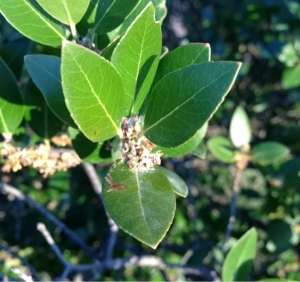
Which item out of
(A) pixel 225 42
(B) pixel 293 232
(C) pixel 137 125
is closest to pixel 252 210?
(B) pixel 293 232

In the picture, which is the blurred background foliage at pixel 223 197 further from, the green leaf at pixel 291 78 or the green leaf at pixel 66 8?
the green leaf at pixel 66 8

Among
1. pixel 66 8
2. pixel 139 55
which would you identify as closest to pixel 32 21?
pixel 66 8

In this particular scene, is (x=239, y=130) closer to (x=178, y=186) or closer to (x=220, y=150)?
(x=220, y=150)

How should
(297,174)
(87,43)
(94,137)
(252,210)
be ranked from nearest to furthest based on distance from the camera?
(94,137), (87,43), (297,174), (252,210)

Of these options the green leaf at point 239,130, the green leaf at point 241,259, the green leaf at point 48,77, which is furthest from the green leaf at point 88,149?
the green leaf at point 239,130

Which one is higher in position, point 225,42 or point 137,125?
point 137,125

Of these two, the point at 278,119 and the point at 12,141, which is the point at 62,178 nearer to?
the point at 12,141

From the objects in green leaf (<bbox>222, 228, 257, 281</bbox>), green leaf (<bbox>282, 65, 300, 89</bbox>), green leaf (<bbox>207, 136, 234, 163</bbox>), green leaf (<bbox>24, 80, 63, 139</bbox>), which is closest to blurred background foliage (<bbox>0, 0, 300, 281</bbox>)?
green leaf (<bbox>282, 65, 300, 89</bbox>)
